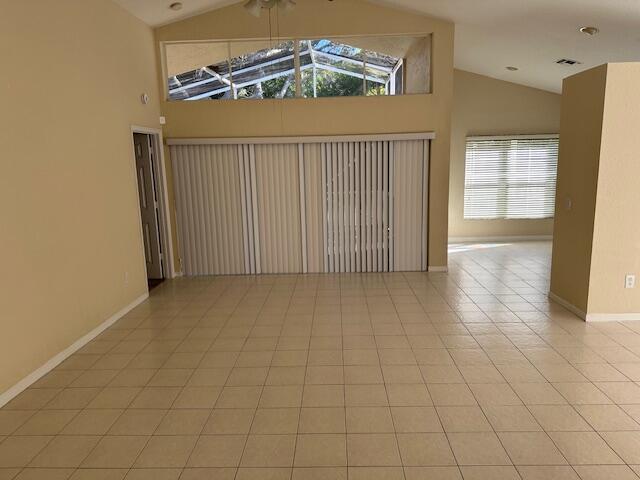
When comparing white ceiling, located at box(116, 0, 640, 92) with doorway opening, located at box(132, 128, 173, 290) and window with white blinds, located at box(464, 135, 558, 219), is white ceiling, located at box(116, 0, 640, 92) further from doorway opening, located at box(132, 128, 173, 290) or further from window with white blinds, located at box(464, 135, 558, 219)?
doorway opening, located at box(132, 128, 173, 290)

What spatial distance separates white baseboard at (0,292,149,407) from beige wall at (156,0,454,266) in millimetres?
2896

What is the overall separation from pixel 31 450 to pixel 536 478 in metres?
2.95

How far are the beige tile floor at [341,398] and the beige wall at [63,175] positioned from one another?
1.44ft

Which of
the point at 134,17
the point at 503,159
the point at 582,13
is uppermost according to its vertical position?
the point at 134,17

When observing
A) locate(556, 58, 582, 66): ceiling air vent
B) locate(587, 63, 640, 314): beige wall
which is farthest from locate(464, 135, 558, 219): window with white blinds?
locate(587, 63, 640, 314): beige wall

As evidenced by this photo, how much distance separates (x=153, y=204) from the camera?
646 centimetres

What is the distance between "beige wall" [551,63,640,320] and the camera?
4191mm

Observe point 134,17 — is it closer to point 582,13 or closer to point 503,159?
point 582,13

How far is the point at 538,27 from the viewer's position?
5.54 metres

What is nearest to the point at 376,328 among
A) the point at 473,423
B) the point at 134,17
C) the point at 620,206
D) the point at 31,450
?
the point at 473,423

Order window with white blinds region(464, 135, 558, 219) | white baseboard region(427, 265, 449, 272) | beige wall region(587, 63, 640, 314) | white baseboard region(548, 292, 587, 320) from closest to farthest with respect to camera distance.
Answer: beige wall region(587, 63, 640, 314) < white baseboard region(548, 292, 587, 320) < white baseboard region(427, 265, 449, 272) < window with white blinds region(464, 135, 558, 219)

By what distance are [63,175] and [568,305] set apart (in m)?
5.29

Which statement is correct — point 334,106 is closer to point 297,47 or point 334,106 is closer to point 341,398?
point 297,47

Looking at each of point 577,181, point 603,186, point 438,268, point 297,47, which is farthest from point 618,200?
point 297,47
